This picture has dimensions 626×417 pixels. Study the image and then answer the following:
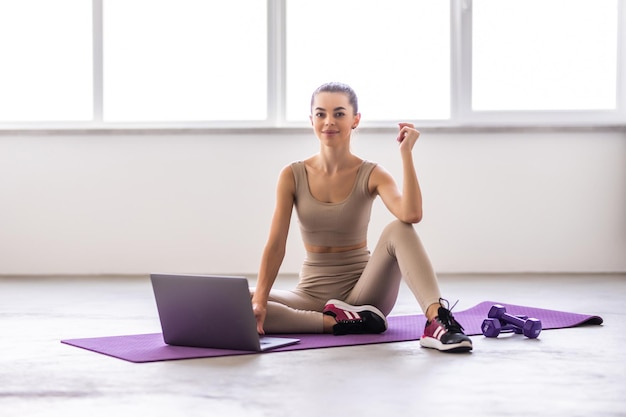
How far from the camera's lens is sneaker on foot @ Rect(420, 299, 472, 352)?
2285mm

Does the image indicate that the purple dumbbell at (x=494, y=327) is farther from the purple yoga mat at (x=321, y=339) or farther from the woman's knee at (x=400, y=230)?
the woman's knee at (x=400, y=230)

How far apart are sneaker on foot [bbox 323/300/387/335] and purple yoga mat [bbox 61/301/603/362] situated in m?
0.03

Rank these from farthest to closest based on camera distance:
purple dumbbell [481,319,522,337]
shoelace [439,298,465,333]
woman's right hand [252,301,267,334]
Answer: purple dumbbell [481,319,522,337] → woman's right hand [252,301,267,334] → shoelace [439,298,465,333]

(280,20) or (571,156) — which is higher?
(280,20)

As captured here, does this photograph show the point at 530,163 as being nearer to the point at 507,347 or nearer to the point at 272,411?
the point at 507,347

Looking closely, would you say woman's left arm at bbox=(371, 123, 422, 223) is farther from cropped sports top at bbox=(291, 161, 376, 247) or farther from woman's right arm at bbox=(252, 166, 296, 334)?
woman's right arm at bbox=(252, 166, 296, 334)

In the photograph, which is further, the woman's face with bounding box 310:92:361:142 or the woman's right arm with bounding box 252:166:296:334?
the woman's face with bounding box 310:92:361:142

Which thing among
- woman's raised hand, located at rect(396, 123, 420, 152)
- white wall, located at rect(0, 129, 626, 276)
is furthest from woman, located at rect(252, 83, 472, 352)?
white wall, located at rect(0, 129, 626, 276)

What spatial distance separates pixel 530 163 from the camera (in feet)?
15.6

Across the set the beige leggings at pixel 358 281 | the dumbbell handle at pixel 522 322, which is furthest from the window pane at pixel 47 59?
the dumbbell handle at pixel 522 322

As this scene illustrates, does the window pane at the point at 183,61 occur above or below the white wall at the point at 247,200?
above

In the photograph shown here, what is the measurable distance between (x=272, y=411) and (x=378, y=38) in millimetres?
3450

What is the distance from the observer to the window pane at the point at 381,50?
189 inches

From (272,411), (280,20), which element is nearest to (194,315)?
(272,411)
